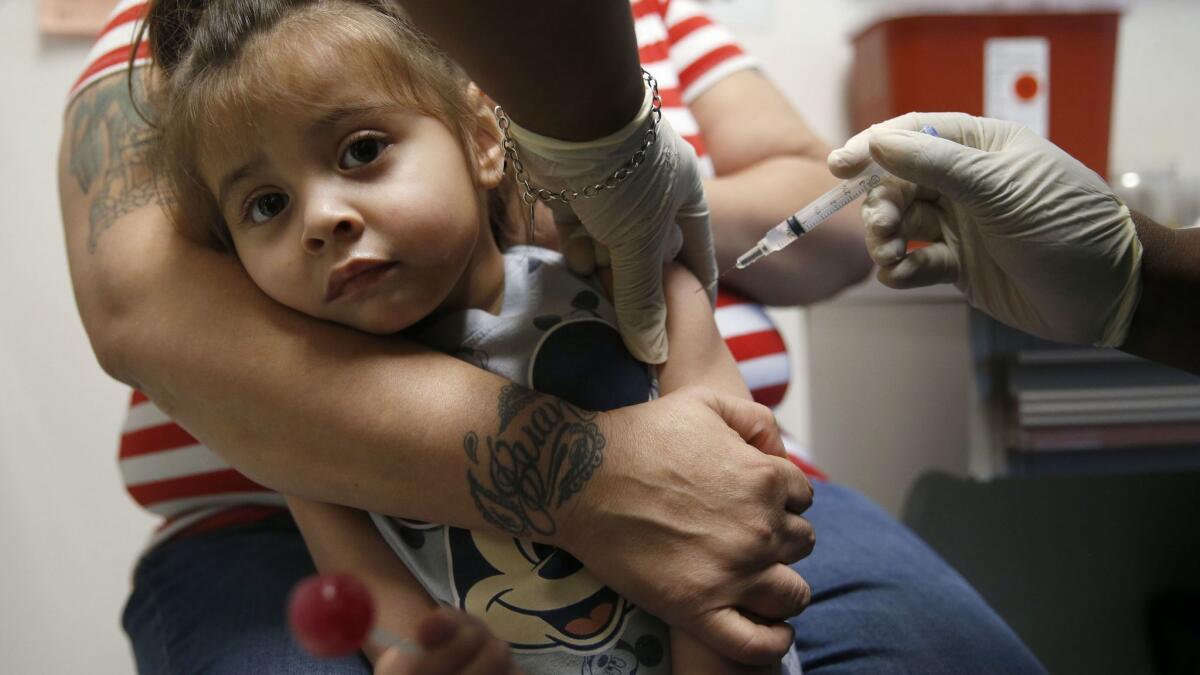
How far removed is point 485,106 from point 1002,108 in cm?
131

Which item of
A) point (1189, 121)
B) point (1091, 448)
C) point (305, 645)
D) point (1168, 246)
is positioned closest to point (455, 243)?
point (305, 645)

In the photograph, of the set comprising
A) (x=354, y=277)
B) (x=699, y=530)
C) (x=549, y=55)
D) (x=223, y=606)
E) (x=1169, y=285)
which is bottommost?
(x=223, y=606)

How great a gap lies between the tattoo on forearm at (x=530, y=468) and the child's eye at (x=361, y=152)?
0.25 meters

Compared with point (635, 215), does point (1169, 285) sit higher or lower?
lower

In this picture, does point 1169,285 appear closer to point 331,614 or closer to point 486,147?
point 486,147

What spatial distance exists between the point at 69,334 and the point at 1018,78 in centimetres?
181

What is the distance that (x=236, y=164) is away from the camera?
773mm

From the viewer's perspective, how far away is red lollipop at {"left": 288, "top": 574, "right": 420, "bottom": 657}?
0.38m

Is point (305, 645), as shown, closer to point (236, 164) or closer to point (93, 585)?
point (236, 164)

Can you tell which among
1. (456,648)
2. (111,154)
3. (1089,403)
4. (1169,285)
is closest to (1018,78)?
(1089,403)

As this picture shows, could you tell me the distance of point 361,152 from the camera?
766mm

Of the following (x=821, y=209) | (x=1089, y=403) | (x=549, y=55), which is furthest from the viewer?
(x=1089, y=403)

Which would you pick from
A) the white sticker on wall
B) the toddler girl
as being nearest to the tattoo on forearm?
the toddler girl

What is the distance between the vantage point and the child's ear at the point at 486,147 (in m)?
0.84
